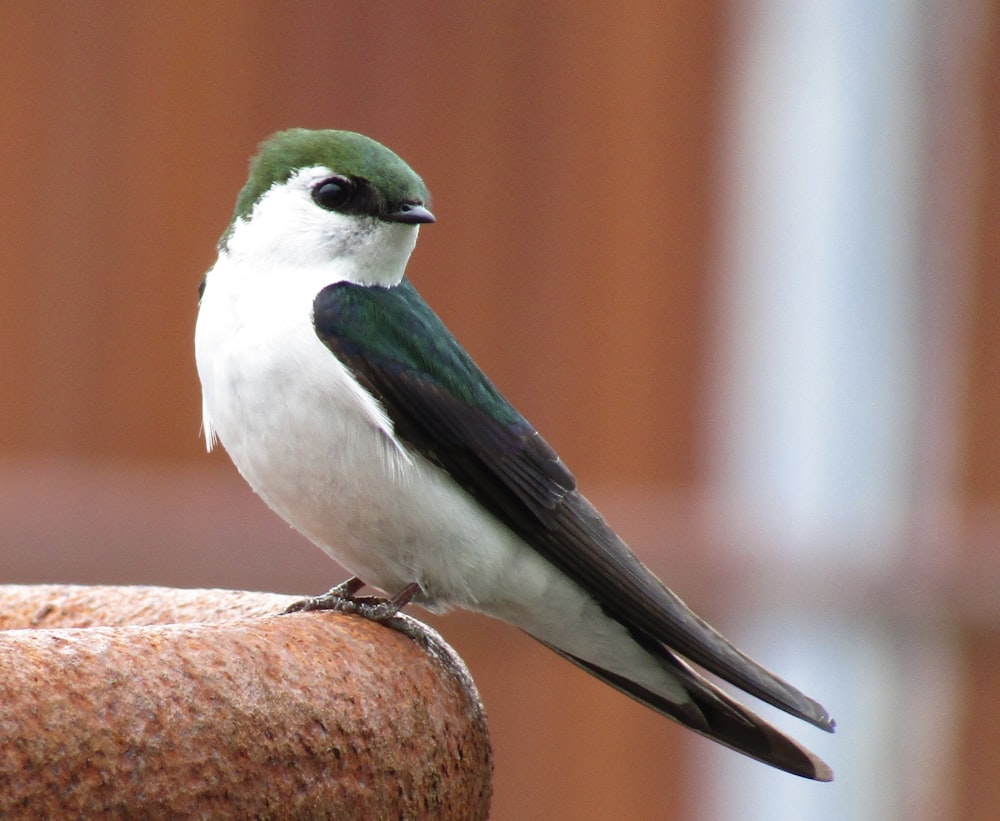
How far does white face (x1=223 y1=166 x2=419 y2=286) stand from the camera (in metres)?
2.95

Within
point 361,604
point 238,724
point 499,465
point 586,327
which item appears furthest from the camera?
point 586,327

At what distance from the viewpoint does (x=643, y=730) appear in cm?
644

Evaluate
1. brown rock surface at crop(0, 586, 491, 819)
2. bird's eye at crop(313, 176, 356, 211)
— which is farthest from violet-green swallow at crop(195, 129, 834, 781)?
brown rock surface at crop(0, 586, 491, 819)

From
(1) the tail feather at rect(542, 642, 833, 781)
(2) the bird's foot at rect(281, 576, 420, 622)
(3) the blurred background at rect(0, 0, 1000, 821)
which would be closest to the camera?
(2) the bird's foot at rect(281, 576, 420, 622)

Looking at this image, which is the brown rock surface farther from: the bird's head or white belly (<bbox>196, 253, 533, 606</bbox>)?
the bird's head

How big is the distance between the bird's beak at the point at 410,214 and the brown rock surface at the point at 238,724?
86 cm

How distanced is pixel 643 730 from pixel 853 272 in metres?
2.07

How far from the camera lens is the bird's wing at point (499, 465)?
2.77 m

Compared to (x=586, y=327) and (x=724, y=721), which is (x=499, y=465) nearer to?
(x=724, y=721)

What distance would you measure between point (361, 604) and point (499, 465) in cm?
34

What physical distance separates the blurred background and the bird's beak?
350cm

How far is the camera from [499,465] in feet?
9.20

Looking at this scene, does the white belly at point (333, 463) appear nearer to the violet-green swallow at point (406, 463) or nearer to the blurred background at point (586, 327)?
the violet-green swallow at point (406, 463)

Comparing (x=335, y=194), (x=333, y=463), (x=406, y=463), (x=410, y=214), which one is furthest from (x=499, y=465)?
(x=335, y=194)
